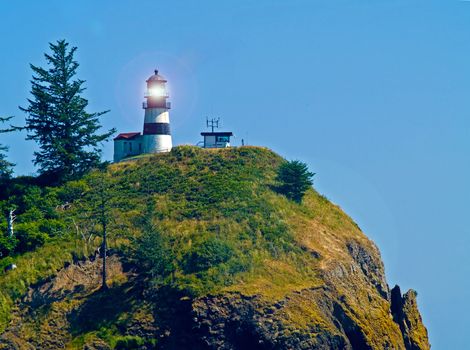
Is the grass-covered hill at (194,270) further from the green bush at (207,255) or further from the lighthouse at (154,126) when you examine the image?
the lighthouse at (154,126)

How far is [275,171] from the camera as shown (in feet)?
296

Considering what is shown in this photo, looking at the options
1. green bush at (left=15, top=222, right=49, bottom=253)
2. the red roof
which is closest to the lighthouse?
the red roof

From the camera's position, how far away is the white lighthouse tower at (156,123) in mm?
96312

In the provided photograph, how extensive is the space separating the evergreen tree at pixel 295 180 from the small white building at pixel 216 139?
1206 centimetres

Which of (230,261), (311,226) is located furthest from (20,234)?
(311,226)

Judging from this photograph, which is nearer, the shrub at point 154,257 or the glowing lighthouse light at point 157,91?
the shrub at point 154,257

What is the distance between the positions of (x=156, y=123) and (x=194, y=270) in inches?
1059

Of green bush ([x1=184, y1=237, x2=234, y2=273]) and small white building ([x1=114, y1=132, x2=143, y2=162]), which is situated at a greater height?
small white building ([x1=114, y1=132, x2=143, y2=162])

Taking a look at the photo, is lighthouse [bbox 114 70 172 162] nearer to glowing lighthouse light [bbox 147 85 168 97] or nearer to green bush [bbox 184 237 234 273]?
glowing lighthouse light [bbox 147 85 168 97]

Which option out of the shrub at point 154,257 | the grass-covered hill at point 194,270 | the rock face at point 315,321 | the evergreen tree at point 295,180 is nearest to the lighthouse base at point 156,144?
the grass-covered hill at point 194,270

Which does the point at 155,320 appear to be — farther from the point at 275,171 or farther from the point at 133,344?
the point at 275,171

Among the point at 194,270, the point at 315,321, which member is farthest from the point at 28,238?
the point at 315,321

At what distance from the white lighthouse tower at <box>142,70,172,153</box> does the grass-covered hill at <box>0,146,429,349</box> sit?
7066mm

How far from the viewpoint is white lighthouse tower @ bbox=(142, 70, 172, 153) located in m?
96.3
